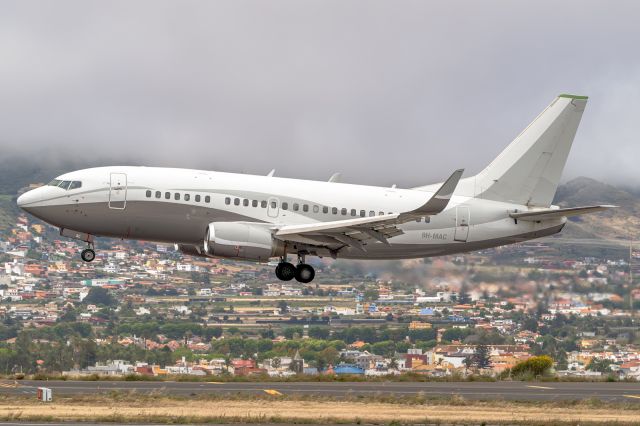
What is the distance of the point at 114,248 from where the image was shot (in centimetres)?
19162

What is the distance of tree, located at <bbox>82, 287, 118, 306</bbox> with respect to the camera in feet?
513

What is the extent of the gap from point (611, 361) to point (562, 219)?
2977 centimetres

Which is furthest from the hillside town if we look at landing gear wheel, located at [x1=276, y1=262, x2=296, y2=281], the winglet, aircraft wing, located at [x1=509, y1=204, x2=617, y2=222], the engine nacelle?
the winglet

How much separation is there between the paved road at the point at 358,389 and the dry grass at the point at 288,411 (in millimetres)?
3317

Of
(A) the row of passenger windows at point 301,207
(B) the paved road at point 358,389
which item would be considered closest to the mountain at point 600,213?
(B) the paved road at point 358,389

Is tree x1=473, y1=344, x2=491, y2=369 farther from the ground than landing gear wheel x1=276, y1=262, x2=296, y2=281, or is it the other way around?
landing gear wheel x1=276, y1=262, x2=296, y2=281

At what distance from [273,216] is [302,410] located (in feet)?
46.4

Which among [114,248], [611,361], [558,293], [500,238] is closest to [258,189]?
[500,238]

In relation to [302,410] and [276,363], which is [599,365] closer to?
[276,363]

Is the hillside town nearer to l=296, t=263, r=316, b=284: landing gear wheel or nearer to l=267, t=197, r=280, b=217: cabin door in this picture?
l=296, t=263, r=316, b=284: landing gear wheel

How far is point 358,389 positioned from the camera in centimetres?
6322

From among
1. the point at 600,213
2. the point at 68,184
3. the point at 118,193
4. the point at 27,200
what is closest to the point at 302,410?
the point at 118,193

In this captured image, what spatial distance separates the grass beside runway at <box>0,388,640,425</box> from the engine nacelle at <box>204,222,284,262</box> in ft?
25.7

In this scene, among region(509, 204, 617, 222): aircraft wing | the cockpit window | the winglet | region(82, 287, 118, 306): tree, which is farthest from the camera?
region(82, 287, 118, 306): tree
